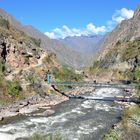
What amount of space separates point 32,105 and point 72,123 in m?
22.4

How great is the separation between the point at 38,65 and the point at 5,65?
46.1ft

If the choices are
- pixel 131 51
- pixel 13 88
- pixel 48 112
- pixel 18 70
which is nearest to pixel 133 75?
pixel 131 51

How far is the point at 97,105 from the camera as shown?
92625mm

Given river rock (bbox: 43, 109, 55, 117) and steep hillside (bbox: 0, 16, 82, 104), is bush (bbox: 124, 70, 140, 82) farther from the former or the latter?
river rock (bbox: 43, 109, 55, 117)

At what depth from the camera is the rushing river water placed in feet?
201

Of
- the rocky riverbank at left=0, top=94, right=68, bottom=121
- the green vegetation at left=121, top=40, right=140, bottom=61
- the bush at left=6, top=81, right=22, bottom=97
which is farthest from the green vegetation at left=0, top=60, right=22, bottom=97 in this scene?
the green vegetation at left=121, top=40, right=140, bottom=61

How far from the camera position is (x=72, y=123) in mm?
70250

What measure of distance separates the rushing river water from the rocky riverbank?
11.5ft

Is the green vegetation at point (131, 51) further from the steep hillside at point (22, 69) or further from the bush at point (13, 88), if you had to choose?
the bush at point (13, 88)

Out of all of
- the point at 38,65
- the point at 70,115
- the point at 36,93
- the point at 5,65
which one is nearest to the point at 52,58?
the point at 38,65

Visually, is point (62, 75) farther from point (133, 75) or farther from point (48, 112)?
point (48, 112)

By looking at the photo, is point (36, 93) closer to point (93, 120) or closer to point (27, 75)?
point (27, 75)

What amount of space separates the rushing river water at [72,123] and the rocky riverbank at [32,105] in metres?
3.52

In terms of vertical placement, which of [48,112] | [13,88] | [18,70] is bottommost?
[48,112]
